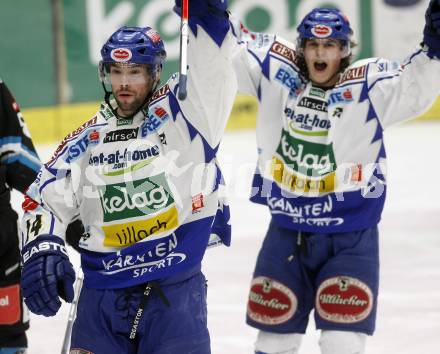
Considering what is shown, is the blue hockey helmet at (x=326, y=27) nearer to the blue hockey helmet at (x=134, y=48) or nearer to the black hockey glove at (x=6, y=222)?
the blue hockey helmet at (x=134, y=48)

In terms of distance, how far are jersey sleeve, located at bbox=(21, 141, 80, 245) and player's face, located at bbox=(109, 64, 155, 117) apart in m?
0.24

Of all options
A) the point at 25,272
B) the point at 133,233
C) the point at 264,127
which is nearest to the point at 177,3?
the point at 133,233

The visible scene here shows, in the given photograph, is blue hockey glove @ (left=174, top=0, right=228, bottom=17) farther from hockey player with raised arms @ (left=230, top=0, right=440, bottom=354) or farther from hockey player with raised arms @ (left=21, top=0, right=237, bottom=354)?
hockey player with raised arms @ (left=230, top=0, right=440, bottom=354)

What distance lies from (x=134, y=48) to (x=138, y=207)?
50cm

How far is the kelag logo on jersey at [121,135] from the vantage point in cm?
370

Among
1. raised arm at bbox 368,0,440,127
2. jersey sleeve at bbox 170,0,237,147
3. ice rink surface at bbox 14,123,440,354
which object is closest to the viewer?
jersey sleeve at bbox 170,0,237,147

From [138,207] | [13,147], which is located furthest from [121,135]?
[13,147]

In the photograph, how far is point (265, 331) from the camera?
15.3 ft

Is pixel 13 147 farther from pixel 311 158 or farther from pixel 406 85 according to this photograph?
pixel 406 85

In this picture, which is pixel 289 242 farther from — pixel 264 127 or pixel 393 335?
pixel 393 335

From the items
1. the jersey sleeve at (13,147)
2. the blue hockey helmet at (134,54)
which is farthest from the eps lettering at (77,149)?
the jersey sleeve at (13,147)

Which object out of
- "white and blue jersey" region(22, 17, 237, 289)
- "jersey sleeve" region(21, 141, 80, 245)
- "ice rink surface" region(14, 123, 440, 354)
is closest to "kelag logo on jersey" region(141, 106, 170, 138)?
"white and blue jersey" region(22, 17, 237, 289)

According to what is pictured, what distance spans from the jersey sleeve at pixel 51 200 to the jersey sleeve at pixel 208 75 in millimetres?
435

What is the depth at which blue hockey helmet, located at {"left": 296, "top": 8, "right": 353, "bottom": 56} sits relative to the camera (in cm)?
459
